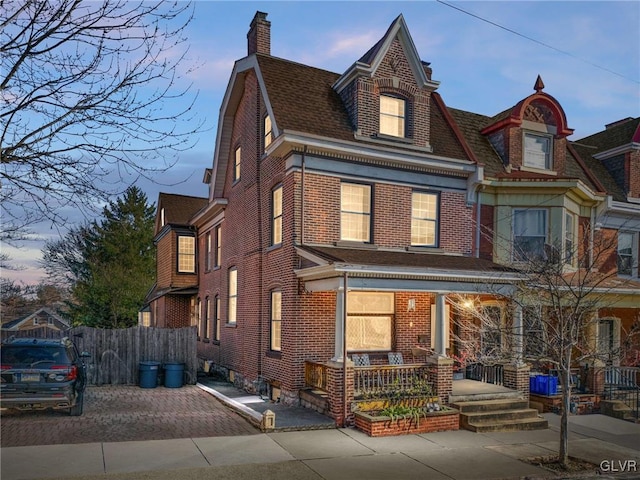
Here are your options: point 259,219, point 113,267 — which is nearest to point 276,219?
point 259,219

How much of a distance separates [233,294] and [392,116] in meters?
8.54

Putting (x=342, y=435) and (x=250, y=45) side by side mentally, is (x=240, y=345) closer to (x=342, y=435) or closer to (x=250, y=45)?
(x=342, y=435)

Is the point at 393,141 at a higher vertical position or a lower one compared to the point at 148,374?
higher

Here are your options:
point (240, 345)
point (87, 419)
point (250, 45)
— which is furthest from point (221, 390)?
point (250, 45)

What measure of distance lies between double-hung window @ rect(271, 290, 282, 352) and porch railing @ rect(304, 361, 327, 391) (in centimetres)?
177

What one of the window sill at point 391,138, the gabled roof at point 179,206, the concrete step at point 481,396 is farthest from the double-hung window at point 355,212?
the gabled roof at point 179,206

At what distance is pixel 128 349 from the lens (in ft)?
61.8

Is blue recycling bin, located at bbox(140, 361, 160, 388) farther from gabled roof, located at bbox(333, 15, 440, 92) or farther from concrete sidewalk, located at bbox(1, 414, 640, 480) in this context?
gabled roof, located at bbox(333, 15, 440, 92)

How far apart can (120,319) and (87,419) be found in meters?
26.0

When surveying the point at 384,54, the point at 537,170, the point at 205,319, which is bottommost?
the point at 205,319

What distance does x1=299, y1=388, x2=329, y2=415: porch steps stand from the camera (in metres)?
13.1

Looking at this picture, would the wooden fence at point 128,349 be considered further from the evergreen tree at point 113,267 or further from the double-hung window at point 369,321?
the evergreen tree at point 113,267

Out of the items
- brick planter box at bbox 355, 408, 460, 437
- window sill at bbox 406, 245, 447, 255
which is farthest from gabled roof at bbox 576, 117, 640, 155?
brick planter box at bbox 355, 408, 460, 437

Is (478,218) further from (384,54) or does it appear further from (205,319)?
(205,319)
